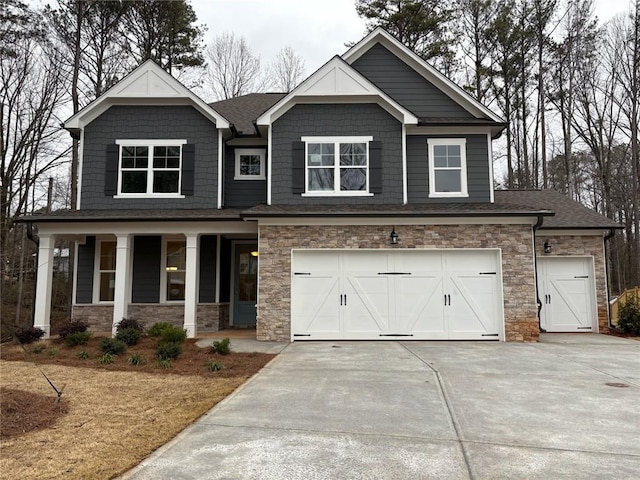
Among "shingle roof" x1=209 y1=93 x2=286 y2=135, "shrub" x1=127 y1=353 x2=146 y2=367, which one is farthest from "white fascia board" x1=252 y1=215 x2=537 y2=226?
"shrub" x1=127 y1=353 x2=146 y2=367

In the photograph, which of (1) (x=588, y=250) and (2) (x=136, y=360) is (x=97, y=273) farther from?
Result: (1) (x=588, y=250)

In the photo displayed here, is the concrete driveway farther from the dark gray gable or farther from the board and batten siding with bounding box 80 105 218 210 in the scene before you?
the dark gray gable

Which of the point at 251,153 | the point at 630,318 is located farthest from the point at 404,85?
the point at 630,318

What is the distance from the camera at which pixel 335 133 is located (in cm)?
1170

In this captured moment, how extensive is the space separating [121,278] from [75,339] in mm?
2074

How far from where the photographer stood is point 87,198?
39.3 feet

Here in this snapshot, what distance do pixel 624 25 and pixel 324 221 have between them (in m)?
18.0

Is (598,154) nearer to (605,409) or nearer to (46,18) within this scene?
(605,409)

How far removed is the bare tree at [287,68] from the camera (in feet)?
78.3

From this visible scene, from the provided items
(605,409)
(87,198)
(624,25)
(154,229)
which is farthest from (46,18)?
Answer: (624,25)

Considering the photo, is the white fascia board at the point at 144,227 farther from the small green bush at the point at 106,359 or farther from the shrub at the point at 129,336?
the small green bush at the point at 106,359

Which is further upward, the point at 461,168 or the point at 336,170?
the point at 461,168

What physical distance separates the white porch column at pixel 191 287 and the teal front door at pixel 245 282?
1972mm

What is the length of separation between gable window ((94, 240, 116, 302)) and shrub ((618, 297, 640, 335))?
13.8m
